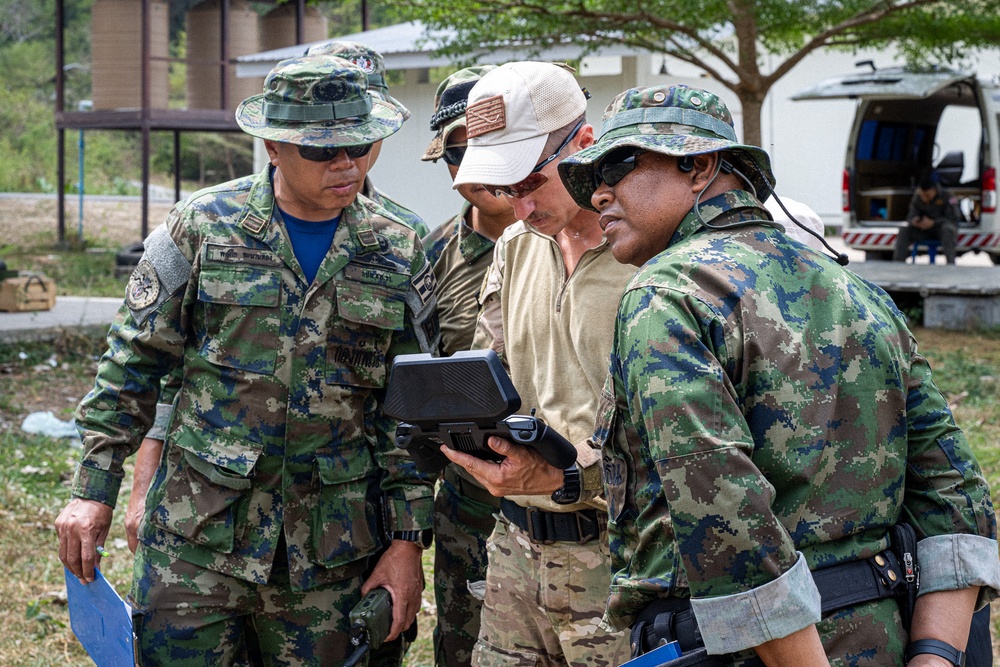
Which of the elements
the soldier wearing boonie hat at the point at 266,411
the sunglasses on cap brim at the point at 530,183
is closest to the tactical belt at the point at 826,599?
the sunglasses on cap brim at the point at 530,183

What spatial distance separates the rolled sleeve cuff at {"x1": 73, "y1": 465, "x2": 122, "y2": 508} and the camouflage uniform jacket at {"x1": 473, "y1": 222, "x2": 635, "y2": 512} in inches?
41.0

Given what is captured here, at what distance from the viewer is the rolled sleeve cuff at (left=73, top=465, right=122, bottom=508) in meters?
2.70

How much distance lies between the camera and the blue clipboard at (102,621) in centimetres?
243

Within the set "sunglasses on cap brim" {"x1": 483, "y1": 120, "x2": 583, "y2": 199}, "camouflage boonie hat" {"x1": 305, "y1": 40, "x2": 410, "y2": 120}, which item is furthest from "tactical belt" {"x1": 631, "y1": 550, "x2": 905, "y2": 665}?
"camouflage boonie hat" {"x1": 305, "y1": 40, "x2": 410, "y2": 120}

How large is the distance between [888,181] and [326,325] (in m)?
12.7

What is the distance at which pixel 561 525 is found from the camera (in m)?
2.42

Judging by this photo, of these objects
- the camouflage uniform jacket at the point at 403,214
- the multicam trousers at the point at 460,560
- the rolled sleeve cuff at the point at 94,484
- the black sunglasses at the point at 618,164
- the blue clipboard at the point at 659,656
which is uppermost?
the black sunglasses at the point at 618,164

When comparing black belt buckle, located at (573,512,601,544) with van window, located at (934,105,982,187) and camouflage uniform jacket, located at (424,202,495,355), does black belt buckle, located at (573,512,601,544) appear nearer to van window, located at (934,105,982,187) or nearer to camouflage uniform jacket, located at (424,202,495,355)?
camouflage uniform jacket, located at (424,202,495,355)

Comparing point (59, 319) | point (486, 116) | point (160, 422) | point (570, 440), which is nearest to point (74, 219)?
point (59, 319)

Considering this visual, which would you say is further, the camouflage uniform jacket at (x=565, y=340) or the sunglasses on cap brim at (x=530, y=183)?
the sunglasses on cap brim at (x=530, y=183)

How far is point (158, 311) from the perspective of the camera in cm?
271

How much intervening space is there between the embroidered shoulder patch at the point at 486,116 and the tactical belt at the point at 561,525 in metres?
0.88

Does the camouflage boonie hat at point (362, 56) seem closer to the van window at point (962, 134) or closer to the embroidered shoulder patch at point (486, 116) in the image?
the embroidered shoulder patch at point (486, 116)

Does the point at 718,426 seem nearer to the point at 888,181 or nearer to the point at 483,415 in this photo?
the point at 483,415
